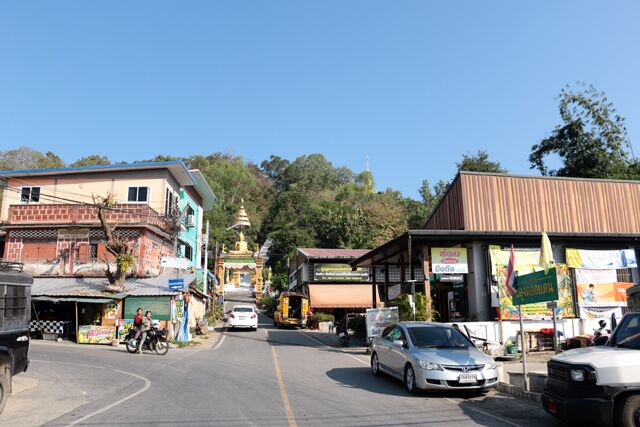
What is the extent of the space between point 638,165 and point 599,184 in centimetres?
2308

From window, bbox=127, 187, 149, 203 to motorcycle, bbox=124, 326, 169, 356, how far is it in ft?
39.9

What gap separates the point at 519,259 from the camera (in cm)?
1928

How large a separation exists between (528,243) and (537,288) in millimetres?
10366

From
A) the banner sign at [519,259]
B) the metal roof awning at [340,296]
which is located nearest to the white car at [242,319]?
the metal roof awning at [340,296]

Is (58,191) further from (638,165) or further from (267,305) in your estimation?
(638,165)

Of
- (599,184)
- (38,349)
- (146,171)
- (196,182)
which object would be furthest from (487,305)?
(196,182)

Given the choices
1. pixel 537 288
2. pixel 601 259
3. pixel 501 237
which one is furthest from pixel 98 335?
pixel 601 259

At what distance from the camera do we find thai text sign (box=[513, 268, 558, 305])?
31.8ft

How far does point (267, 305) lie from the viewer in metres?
54.6

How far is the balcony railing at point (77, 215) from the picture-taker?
27969 millimetres

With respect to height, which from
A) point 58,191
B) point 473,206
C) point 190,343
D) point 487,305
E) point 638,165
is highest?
point 638,165

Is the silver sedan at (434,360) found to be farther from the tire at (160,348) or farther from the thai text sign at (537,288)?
the tire at (160,348)

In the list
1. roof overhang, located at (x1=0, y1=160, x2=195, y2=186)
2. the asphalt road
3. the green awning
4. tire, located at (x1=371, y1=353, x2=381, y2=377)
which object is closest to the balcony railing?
roof overhang, located at (x1=0, y1=160, x2=195, y2=186)

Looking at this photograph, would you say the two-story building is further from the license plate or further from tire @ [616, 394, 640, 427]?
tire @ [616, 394, 640, 427]
